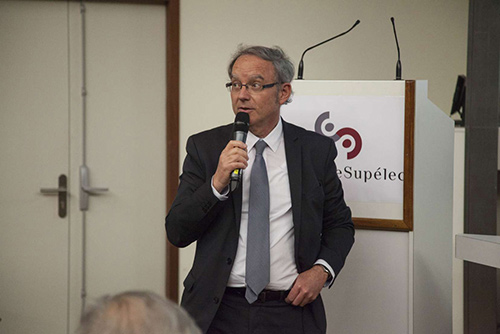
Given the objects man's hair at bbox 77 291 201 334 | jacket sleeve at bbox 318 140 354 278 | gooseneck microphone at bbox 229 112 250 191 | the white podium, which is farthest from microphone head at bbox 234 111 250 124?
man's hair at bbox 77 291 201 334

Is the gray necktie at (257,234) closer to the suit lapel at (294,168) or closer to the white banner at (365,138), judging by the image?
the suit lapel at (294,168)

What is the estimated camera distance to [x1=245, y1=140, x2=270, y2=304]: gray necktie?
6.60 ft

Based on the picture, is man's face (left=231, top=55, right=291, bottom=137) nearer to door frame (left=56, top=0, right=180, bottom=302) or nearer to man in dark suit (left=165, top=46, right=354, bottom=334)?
man in dark suit (left=165, top=46, right=354, bottom=334)

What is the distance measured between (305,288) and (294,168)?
0.39 m

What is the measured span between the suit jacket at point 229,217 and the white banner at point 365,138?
41 cm

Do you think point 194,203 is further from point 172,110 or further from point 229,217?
point 172,110

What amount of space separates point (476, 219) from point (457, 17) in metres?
1.55

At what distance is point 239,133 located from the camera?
6.65 feet

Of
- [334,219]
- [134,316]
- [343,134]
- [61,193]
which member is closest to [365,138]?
[343,134]

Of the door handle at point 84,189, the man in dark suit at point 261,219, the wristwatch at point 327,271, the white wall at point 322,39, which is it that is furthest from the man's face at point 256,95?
the door handle at point 84,189

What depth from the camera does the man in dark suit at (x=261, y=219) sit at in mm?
2029

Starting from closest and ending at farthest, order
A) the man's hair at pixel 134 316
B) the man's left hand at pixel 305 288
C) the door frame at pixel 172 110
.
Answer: the man's hair at pixel 134 316, the man's left hand at pixel 305 288, the door frame at pixel 172 110

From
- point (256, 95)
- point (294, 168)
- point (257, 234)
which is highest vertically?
point (256, 95)

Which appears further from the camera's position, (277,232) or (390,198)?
(390,198)
